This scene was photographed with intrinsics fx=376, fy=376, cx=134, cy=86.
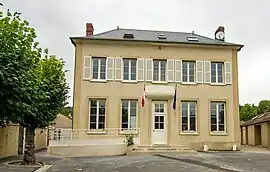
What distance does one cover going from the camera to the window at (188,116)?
80.1 feet

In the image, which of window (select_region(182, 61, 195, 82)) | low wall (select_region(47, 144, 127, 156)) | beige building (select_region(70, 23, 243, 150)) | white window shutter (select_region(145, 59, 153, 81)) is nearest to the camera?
low wall (select_region(47, 144, 127, 156))

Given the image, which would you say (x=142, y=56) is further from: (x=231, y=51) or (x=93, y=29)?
(x=231, y=51)

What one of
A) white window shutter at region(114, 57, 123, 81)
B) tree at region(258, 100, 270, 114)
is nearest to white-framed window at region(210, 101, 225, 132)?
white window shutter at region(114, 57, 123, 81)

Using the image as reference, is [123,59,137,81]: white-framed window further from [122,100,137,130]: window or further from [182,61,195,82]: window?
[182,61,195,82]: window

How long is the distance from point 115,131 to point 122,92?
253 centimetres

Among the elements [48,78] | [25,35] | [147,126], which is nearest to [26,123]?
[48,78]

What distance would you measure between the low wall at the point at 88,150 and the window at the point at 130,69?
4945 mm

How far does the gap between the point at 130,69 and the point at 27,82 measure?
16298mm

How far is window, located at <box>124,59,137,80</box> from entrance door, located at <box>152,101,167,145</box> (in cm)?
233

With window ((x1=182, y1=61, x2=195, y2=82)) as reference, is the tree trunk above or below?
below

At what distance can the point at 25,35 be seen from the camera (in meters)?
12.8

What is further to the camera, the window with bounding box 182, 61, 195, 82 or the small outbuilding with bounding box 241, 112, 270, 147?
the small outbuilding with bounding box 241, 112, 270, 147

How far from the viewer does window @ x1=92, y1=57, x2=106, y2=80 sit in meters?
24.3

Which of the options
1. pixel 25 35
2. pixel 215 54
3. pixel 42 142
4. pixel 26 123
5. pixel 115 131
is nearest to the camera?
pixel 25 35
